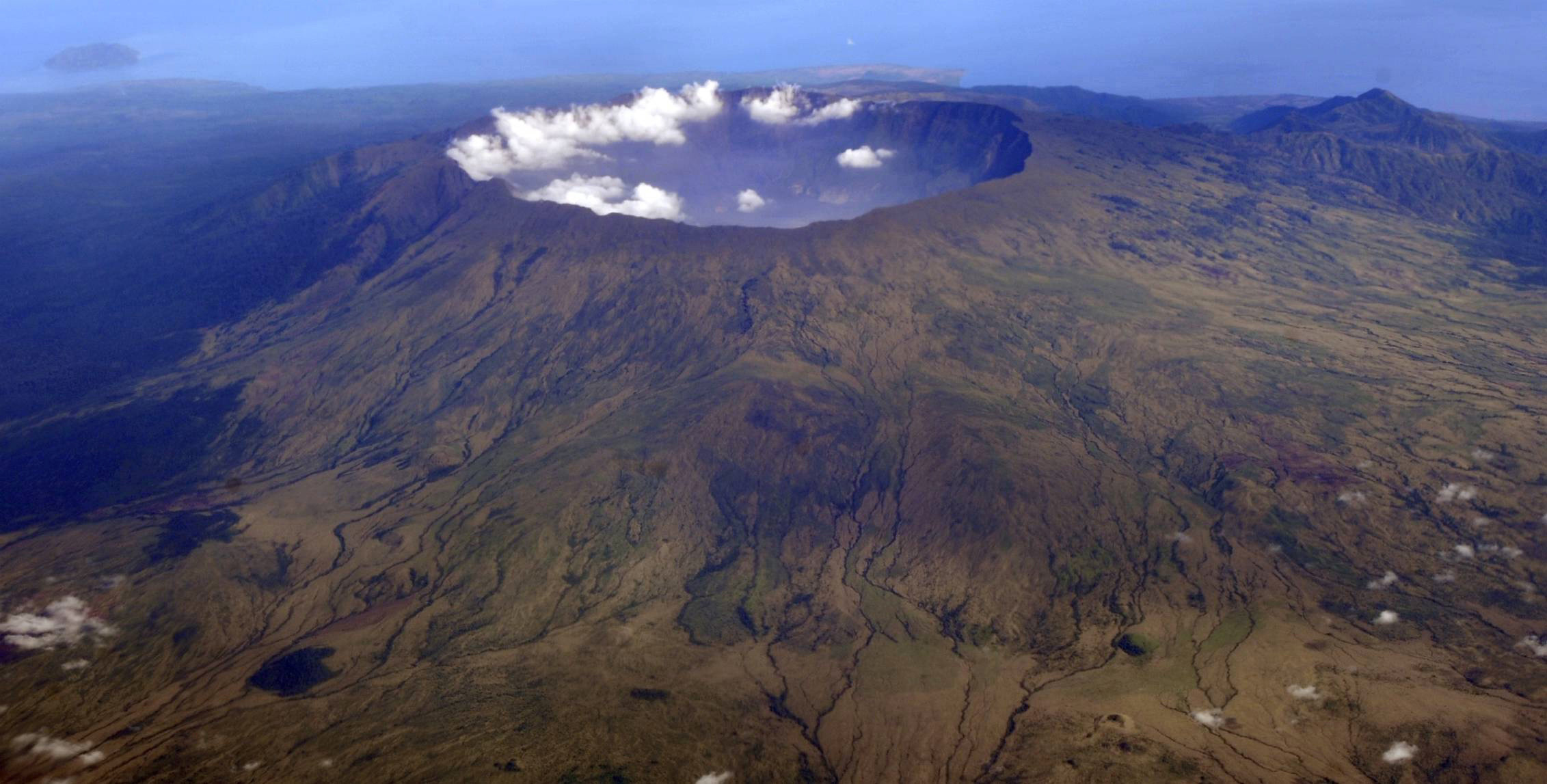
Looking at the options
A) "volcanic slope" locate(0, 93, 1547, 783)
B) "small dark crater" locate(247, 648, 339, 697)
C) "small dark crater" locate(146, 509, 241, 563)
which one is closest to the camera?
"volcanic slope" locate(0, 93, 1547, 783)

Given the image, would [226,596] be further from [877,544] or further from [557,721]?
[877,544]

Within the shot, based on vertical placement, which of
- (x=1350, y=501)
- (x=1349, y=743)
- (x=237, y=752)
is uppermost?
(x=1350, y=501)

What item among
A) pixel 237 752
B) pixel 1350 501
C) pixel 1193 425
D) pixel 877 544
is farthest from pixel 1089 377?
pixel 237 752

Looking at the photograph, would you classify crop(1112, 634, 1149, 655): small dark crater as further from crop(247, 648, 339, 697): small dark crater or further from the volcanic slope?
crop(247, 648, 339, 697): small dark crater

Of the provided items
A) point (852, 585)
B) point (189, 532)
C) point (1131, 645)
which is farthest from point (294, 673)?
point (1131, 645)

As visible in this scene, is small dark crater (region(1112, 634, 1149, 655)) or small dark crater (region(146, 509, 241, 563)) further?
small dark crater (region(146, 509, 241, 563))

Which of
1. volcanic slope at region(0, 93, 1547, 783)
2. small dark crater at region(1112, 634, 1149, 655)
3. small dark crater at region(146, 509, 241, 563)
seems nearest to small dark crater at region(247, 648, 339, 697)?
volcanic slope at region(0, 93, 1547, 783)

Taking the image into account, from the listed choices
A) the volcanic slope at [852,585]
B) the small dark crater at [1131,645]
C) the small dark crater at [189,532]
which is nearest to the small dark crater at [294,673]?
the volcanic slope at [852,585]

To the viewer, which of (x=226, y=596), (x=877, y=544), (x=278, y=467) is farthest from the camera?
(x=278, y=467)
